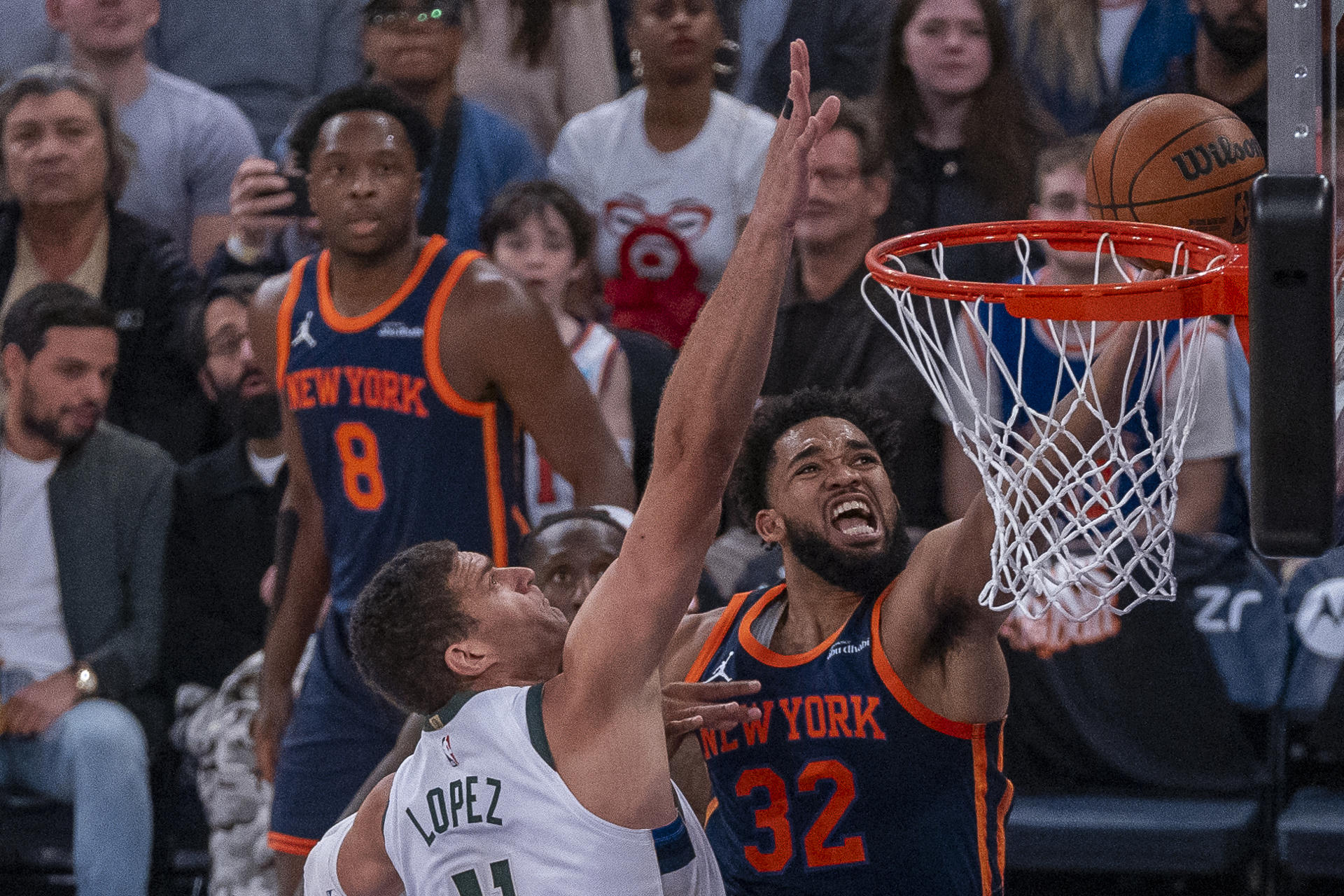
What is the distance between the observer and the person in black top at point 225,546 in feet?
19.0

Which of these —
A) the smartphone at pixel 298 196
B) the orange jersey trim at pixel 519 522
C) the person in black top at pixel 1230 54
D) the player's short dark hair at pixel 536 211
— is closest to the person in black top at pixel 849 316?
the player's short dark hair at pixel 536 211

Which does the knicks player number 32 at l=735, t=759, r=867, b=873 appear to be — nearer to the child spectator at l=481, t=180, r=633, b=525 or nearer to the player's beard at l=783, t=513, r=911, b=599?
the player's beard at l=783, t=513, r=911, b=599

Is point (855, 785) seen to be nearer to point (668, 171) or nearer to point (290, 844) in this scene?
point (290, 844)

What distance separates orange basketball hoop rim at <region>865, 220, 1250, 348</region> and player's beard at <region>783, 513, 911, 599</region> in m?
0.59

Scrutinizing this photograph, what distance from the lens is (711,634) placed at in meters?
3.65

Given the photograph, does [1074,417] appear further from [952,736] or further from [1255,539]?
[1255,539]

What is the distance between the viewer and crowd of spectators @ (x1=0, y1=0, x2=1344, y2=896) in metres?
5.34

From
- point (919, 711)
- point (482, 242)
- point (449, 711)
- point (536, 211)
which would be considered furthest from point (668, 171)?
point (449, 711)

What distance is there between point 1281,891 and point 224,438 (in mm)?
3784

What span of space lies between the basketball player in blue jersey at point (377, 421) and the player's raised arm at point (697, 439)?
1733mm

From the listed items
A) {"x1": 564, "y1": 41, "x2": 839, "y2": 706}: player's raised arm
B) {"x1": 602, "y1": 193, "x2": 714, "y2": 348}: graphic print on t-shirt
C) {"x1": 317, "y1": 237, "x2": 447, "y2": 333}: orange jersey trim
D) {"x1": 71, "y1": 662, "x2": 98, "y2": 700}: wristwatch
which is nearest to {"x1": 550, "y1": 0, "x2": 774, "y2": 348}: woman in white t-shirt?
{"x1": 602, "y1": 193, "x2": 714, "y2": 348}: graphic print on t-shirt

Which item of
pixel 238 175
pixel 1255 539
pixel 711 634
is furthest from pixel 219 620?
pixel 1255 539

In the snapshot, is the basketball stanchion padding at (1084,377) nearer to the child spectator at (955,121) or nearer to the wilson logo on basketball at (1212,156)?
the wilson logo on basketball at (1212,156)

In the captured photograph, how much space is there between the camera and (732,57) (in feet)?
21.0
